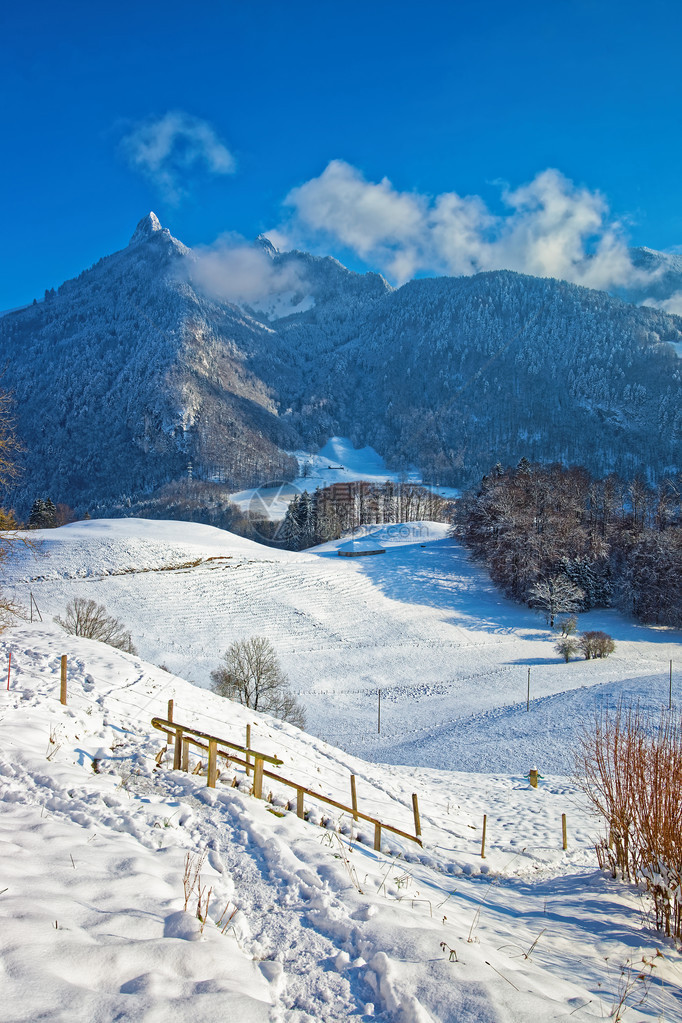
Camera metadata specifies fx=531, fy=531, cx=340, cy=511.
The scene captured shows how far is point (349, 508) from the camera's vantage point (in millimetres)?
107188

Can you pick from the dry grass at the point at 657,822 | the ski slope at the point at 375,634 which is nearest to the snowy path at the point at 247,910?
the dry grass at the point at 657,822

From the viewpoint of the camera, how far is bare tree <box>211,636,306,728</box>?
2627 centimetres

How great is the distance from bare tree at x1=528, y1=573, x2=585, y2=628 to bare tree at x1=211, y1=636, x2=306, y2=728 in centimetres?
2525

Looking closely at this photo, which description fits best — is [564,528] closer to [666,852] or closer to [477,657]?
[477,657]

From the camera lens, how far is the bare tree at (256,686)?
26.3 meters

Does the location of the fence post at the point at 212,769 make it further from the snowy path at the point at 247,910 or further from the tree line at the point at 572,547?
the tree line at the point at 572,547

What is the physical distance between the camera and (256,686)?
2700 centimetres

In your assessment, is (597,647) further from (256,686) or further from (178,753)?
(178,753)

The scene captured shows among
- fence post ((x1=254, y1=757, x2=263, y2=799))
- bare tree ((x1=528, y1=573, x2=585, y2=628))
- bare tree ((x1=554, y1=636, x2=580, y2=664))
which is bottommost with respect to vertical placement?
bare tree ((x1=554, y1=636, x2=580, y2=664))

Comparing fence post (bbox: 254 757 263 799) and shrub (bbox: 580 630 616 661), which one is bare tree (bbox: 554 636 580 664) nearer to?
shrub (bbox: 580 630 616 661)

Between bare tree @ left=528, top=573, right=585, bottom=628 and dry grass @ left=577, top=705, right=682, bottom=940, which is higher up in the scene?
dry grass @ left=577, top=705, right=682, bottom=940

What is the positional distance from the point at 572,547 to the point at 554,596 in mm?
10551

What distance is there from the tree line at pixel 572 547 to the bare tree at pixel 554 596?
85mm

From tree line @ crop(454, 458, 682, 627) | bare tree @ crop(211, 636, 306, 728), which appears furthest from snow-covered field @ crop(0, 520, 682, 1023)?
tree line @ crop(454, 458, 682, 627)
